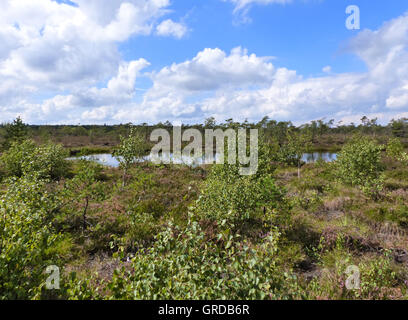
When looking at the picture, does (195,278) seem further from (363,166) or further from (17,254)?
(363,166)

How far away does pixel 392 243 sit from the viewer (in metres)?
7.62

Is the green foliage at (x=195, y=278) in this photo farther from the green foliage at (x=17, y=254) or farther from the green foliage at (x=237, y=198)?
the green foliage at (x=237, y=198)

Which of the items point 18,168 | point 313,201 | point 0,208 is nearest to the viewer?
point 0,208

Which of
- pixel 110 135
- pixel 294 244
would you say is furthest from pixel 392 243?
pixel 110 135

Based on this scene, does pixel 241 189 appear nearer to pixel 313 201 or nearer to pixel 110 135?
pixel 313 201

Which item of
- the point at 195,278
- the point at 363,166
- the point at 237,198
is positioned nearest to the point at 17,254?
the point at 195,278

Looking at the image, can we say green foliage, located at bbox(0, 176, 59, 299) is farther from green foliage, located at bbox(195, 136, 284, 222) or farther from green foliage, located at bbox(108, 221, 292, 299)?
green foliage, located at bbox(195, 136, 284, 222)

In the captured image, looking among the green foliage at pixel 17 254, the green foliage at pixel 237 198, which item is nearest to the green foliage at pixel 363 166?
the green foliage at pixel 237 198

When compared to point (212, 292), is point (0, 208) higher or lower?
higher

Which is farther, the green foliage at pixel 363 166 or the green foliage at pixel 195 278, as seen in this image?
the green foliage at pixel 363 166

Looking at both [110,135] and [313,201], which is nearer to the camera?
[313,201]

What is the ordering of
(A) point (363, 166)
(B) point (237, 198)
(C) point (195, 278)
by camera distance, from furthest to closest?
(A) point (363, 166) → (B) point (237, 198) → (C) point (195, 278)

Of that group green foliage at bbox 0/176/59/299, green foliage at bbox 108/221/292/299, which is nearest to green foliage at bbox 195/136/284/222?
green foliage at bbox 108/221/292/299
